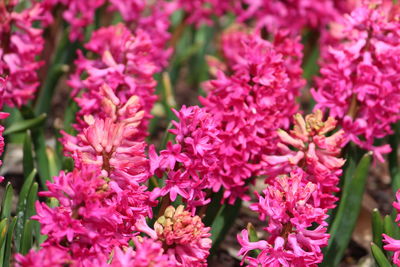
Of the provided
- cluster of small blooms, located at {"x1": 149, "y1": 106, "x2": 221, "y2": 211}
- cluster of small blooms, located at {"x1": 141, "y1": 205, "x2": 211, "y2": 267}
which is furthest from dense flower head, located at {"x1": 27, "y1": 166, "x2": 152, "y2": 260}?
cluster of small blooms, located at {"x1": 149, "y1": 106, "x2": 221, "y2": 211}

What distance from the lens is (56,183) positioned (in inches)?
65.2

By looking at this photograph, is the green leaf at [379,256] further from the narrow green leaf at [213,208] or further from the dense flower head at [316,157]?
the narrow green leaf at [213,208]

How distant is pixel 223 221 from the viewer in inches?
98.3

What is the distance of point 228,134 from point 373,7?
763 mm

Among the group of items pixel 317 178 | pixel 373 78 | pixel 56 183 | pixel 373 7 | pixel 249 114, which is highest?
pixel 373 7

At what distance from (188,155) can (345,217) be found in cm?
80

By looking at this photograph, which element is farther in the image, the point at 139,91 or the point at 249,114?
the point at 139,91

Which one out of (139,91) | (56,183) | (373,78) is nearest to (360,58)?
(373,78)

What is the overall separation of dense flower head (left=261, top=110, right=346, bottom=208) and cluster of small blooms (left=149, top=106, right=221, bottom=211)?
11.1 inches

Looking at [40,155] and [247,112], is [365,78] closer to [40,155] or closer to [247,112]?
[247,112]

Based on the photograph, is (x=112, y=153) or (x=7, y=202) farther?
(x=7, y=202)

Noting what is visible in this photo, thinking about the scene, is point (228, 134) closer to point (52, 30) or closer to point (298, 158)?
point (298, 158)

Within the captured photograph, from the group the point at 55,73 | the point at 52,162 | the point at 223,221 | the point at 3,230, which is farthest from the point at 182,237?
the point at 55,73

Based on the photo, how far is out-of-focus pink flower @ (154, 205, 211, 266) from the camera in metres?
Result: 1.69
